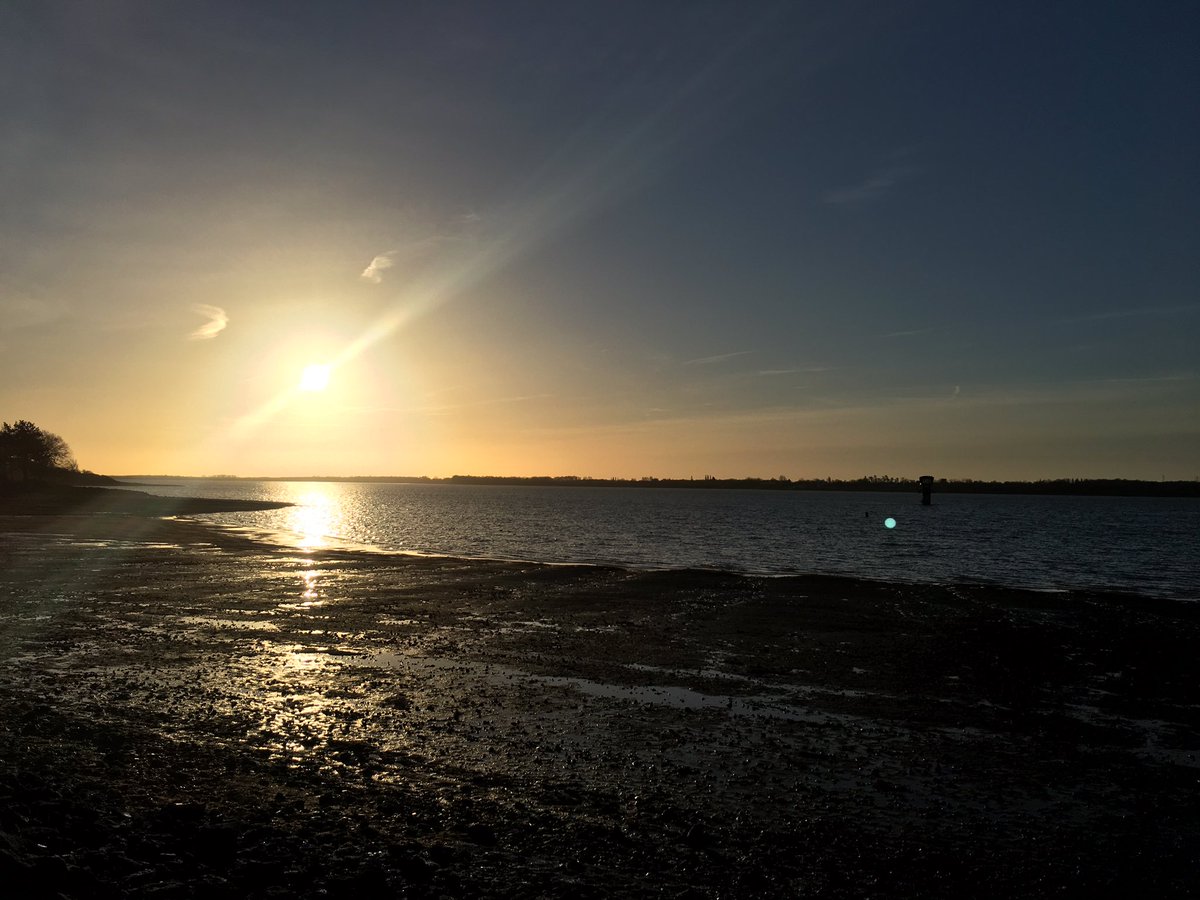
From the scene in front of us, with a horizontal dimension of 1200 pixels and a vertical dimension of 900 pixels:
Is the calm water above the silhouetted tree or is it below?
below

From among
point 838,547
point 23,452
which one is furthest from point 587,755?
point 23,452

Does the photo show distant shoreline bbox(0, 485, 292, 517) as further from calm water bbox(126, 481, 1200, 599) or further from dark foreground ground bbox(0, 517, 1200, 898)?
dark foreground ground bbox(0, 517, 1200, 898)

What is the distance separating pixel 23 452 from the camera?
464 feet

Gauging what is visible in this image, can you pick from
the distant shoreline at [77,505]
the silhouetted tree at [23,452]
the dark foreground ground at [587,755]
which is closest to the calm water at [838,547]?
the distant shoreline at [77,505]

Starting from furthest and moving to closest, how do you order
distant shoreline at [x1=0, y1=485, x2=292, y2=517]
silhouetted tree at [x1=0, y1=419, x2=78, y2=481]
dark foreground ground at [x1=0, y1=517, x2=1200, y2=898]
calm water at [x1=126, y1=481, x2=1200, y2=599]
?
silhouetted tree at [x1=0, y1=419, x2=78, y2=481]
distant shoreline at [x1=0, y1=485, x2=292, y2=517]
calm water at [x1=126, y1=481, x2=1200, y2=599]
dark foreground ground at [x1=0, y1=517, x2=1200, y2=898]

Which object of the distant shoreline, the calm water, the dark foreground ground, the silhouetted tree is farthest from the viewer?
the silhouetted tree

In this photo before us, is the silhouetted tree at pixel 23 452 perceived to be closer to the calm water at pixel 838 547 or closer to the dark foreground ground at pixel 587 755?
the calm water at pixel 838 547

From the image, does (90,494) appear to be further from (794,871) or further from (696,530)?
(794,871)

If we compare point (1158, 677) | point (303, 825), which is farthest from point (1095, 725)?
point (303, 825)

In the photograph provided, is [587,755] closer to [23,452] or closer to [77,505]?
[77,505]

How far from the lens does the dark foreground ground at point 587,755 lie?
27.9 feet

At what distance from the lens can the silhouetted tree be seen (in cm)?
13338

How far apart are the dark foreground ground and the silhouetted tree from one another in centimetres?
13243

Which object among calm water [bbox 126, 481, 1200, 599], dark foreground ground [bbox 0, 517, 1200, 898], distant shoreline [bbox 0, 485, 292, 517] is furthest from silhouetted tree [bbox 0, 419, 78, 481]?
dark foreground ground [bbox 0, 517, 1200, 898]
